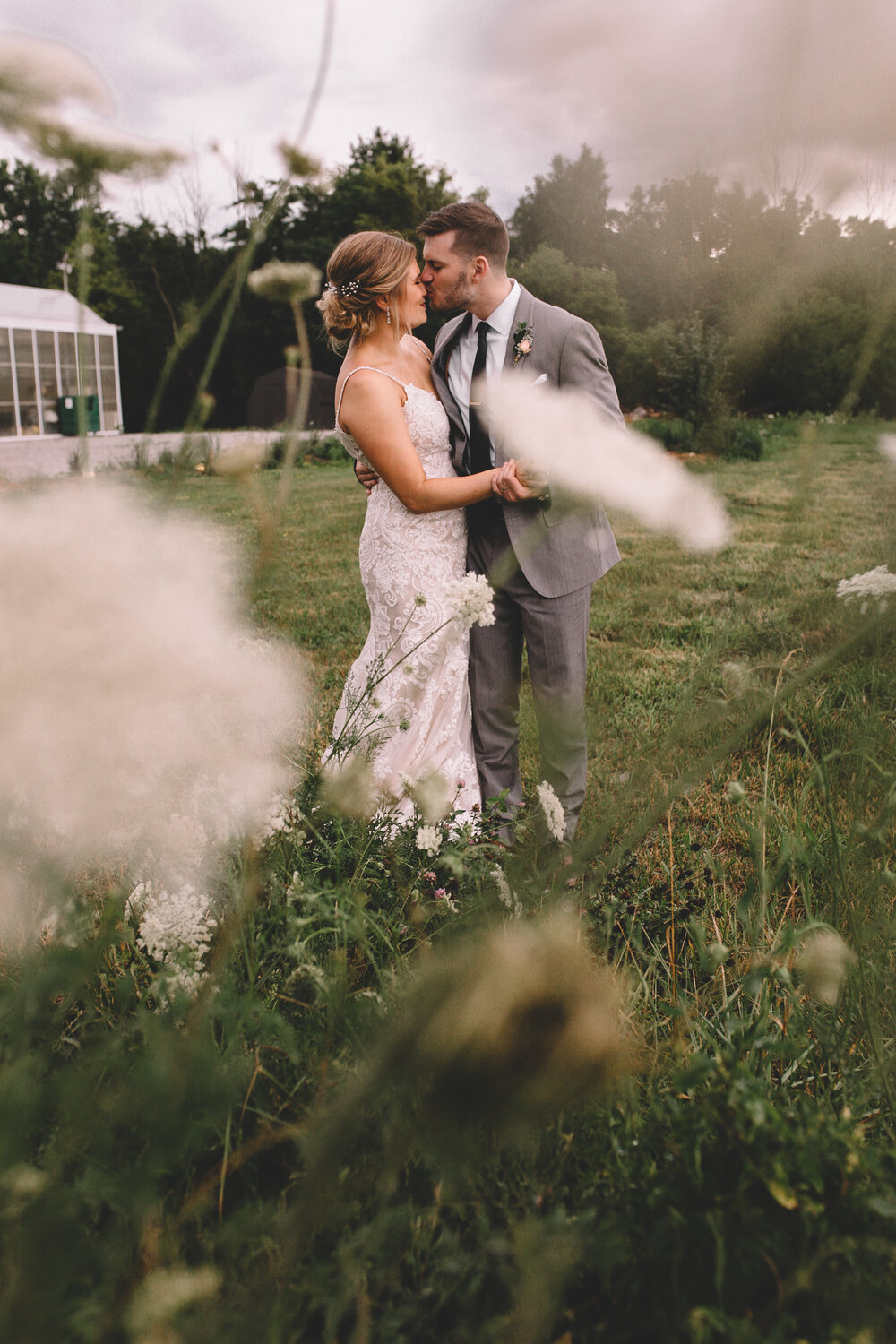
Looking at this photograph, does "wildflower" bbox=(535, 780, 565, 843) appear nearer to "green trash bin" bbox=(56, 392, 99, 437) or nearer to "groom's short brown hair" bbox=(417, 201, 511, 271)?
"groom's short brown hair" bbox=(417, 201, 511, 271)

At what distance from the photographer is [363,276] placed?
103 inches

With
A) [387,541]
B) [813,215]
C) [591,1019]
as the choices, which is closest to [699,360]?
[813,215]

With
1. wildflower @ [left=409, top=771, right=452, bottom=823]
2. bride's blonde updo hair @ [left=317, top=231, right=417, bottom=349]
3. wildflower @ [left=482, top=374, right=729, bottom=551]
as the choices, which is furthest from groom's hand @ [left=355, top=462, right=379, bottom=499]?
wildflower @ [left=482, top=374, right=729, bottom=551]

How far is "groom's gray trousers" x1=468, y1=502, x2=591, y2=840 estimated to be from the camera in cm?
277

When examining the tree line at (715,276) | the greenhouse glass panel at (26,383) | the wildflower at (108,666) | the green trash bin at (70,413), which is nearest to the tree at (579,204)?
the tree line at (715,276)

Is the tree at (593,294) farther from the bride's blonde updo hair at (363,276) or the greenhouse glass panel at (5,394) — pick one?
the greenhouse glass panel at (5,394)

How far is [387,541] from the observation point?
281 centimetres

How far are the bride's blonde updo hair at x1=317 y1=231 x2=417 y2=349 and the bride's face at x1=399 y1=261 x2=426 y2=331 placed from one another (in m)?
0.03

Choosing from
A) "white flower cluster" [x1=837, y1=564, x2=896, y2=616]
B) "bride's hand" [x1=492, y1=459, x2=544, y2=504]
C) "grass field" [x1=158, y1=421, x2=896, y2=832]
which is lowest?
"grass field" [x1=158, y1=421, x2=896, y2=832]

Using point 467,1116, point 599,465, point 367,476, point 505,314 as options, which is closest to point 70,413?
point 367,476

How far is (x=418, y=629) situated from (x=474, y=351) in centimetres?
102

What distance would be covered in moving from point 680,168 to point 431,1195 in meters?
1.25

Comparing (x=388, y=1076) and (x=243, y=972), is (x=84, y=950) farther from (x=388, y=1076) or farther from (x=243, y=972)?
(x=243, y=972)

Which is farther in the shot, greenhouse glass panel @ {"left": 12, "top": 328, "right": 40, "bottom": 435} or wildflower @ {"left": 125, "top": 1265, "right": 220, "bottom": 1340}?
greenhouse glass panel @ {"left": 12, "top": 328, "right": 40, "bottom": 435}
